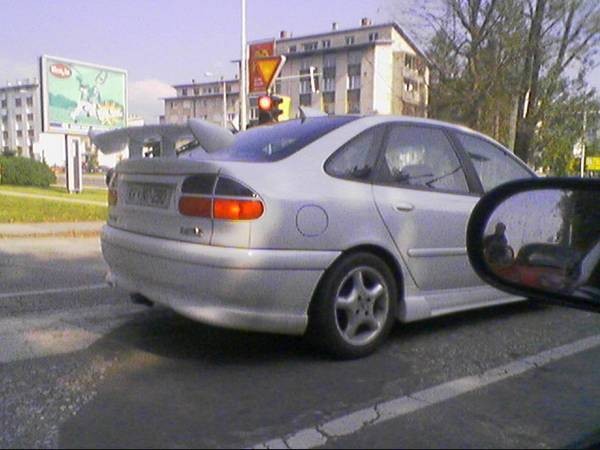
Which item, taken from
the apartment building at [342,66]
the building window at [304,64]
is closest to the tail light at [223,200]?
the apartment building at [342,66]

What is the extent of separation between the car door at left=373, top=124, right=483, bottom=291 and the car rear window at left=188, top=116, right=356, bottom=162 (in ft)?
1.51

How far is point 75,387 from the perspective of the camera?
3.36 meters

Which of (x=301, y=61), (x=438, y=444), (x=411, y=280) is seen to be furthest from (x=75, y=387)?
(x=301, y=61)

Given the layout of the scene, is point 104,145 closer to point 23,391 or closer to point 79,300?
point 79,300

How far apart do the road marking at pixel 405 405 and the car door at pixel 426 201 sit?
0.76 meters

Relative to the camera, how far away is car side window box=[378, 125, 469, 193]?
4.25 metres

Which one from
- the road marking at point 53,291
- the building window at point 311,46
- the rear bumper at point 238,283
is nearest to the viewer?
the rear bumper at point 238,283

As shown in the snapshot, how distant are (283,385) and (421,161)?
1.93 meters

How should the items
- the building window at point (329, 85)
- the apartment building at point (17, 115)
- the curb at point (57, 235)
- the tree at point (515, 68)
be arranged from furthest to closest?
1. the apartment building at point (17, 115)
2. the building window at point (329, 85)
3. the tree at point (515, 68)
4. the curb at point (57, 235)

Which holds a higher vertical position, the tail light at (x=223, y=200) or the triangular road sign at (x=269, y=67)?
the triangular road sign at (x=269, y=67)

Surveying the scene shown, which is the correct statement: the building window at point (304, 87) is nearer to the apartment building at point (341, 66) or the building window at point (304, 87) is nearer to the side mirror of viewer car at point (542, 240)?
the apartment building at point (341, 66)

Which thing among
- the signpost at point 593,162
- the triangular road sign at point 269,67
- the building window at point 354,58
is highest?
the building window at point 354,58

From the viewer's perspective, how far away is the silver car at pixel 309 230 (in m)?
3.53

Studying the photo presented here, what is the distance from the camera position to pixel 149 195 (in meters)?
4.00
